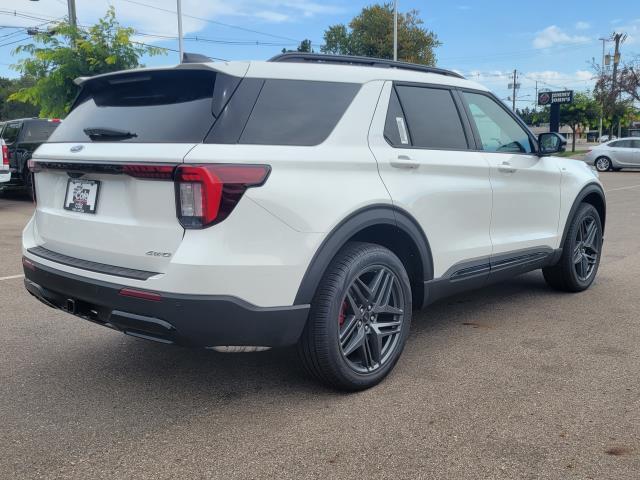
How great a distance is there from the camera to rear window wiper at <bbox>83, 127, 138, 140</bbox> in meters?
3.13

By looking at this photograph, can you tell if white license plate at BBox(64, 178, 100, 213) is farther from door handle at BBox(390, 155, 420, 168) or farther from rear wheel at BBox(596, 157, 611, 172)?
Result: rear wheel at BBox(596, 157, 611, 172)

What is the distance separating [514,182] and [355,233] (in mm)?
1854


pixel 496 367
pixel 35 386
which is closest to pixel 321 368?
pixel 496 367

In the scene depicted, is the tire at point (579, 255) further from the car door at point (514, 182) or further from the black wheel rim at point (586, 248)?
the car door at point (514, 182)

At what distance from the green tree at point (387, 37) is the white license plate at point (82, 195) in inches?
2009

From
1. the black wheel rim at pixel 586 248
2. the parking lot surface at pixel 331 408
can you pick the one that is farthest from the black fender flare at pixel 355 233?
the black wheel rim at pixel 586 248

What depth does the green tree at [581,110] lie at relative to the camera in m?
51.2

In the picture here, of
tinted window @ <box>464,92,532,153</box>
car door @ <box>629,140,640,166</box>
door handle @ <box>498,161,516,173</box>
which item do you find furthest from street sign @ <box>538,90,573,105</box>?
door handle @ <box>498,161,516,173</box>

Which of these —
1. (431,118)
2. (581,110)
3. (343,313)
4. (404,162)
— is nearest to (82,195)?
(343,313)

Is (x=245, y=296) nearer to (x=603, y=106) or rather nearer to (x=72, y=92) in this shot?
(x=72, y=92)

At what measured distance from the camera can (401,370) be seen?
12.4 feet

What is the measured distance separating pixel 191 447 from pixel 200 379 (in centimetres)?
82

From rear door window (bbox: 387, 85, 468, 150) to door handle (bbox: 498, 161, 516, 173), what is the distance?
0.38 m

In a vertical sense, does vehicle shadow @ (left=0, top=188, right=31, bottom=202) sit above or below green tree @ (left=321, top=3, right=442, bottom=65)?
below
